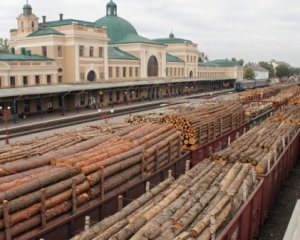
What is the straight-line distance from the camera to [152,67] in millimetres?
80125

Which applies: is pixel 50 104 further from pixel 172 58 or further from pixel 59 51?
pixel 172 58

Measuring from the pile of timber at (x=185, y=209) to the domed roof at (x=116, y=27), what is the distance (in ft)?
247

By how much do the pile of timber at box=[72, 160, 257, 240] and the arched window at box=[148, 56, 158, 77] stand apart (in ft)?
223

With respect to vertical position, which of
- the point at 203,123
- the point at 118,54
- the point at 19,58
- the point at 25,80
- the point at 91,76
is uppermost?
the point at 118,54

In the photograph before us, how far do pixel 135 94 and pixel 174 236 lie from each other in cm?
5348

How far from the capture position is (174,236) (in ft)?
24.5

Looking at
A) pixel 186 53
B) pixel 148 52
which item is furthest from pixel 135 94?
pixel 186 53

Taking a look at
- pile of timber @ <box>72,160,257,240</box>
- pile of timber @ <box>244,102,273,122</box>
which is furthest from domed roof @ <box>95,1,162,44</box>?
pile of timber @ <box>72,160,257,240</box>

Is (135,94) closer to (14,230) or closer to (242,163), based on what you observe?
(242,163)

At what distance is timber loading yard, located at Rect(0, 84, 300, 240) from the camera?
8.15 meters

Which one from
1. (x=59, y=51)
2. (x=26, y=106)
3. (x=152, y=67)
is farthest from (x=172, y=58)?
(x=26, y=106)

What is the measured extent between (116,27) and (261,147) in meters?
75.3

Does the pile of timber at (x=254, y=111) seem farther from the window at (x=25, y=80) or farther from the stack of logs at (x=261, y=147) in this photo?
the window at (x=25, y=80)

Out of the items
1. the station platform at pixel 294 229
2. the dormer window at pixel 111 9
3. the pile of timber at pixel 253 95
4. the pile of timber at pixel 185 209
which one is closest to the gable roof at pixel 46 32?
the pile of timber at pixel 253 95
